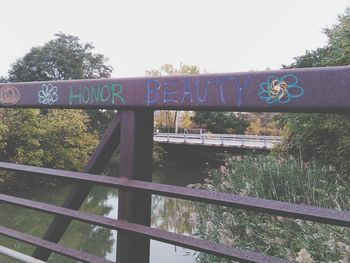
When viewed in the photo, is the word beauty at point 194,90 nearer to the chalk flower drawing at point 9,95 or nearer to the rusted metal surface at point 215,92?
the rusted metal surface at point 215,92

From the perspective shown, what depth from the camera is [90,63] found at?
33.0 meters

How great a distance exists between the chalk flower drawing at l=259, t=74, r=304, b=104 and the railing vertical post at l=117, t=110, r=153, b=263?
477 mm

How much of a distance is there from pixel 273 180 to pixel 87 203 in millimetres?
10124

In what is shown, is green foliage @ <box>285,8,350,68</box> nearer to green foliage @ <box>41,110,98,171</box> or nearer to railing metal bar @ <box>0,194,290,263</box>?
railing metal bar @ <box>0,194,290,263</box>

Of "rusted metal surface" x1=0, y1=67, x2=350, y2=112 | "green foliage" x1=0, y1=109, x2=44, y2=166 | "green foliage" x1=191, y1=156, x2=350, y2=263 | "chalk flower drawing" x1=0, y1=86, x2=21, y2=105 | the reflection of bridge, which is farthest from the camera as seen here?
the reflection of bridge

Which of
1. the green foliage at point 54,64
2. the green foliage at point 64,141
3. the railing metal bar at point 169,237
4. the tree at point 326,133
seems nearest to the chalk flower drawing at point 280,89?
the railing metal bar at point 169,237

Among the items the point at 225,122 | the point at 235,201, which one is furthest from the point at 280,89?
the point at 225,122

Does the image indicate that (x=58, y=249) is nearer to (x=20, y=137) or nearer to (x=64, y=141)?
(x=20, y=137)

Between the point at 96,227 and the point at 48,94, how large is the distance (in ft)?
33.0

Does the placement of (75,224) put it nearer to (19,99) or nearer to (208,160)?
(19,99)

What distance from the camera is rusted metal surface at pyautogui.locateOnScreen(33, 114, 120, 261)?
4.64 ft

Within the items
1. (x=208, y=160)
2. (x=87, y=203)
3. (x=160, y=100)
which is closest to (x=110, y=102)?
(x=160, y=100)

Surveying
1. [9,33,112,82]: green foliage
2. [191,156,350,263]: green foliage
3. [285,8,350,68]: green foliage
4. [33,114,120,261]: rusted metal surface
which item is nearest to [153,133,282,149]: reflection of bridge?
[9,33,112,82]: green foliage

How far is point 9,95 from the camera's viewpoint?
1.66 meters
